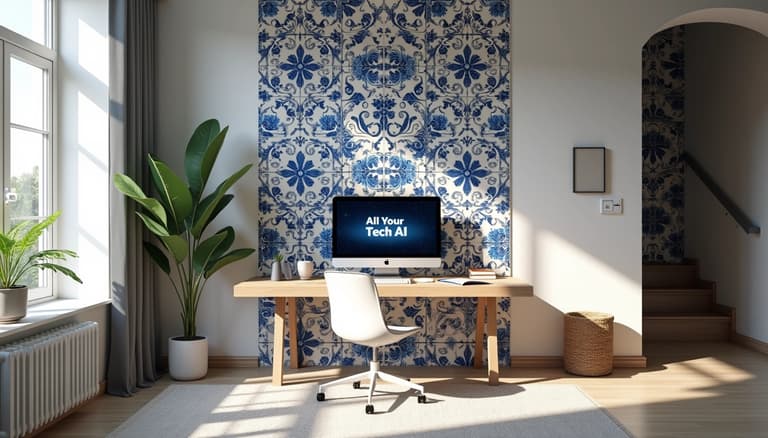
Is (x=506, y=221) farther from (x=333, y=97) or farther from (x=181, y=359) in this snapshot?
(x=181, y=359)

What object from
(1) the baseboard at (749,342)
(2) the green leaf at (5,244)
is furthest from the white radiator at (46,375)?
(1) the baseboard at (749,342)

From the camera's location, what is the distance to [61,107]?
159 inches

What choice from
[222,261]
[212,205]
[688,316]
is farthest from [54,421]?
[688,316]

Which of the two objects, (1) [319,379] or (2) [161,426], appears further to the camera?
(1) [319,379]

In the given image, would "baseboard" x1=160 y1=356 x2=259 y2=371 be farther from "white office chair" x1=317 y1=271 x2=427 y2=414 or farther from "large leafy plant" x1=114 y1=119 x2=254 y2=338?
"white office chair" x1=317 y1=271 x2=427 y2=414

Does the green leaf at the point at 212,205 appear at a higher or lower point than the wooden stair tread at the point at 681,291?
higher

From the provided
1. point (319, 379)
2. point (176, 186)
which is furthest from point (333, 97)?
point (319, 379)

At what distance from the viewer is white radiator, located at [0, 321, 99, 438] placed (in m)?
2.86

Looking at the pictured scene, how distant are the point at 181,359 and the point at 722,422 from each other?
126 inches

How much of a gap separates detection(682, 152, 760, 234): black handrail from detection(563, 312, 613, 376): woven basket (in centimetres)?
165

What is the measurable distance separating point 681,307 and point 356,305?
137 inches

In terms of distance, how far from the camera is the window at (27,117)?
11.3 feet

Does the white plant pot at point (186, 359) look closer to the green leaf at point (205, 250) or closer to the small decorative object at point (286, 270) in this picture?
the green leaf at point (205, 250)

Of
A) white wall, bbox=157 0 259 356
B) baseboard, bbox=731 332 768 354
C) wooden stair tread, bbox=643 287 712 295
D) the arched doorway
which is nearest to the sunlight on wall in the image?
white wall, bbox=157 0 259 356
